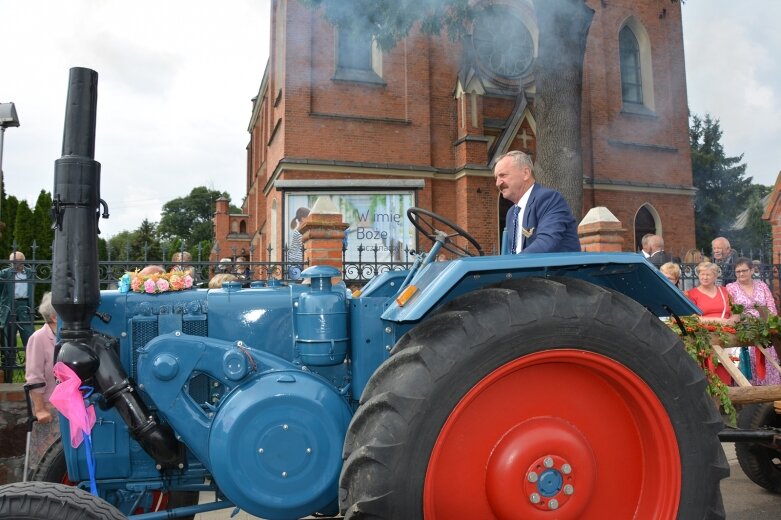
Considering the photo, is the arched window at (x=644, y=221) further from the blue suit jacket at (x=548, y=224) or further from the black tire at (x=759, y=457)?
the blue suit jacket at (x=548, y=224)

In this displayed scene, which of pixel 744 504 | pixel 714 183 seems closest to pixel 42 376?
pixel 744 504

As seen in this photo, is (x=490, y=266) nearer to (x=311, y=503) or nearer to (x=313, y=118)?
(x=311, y=503)

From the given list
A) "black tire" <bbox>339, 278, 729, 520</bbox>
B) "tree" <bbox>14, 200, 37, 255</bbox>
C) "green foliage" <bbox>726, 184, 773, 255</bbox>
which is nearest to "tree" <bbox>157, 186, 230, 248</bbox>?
"tree" <bbox>14, 200, 37, 255</bbox>

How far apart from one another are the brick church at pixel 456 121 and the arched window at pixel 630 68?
0.03 m

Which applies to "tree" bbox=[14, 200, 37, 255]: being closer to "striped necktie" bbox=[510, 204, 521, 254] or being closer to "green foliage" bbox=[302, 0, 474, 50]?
"green foliage" bbox=[302, 0, 474, 50]

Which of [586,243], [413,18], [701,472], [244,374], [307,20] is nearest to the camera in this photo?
[701,472]

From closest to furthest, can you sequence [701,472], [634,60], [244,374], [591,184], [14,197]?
[701,472]
[244,374]
[591,184]
[634,60]
[14,197]

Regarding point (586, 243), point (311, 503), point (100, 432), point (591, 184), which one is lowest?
point (311, 503)

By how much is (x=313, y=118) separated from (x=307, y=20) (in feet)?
7.26

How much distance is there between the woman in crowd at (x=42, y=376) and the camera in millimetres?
3861

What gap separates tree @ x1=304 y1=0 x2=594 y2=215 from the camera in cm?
899

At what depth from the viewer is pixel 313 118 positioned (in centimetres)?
1354

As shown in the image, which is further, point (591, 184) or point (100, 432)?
point (591, 184)

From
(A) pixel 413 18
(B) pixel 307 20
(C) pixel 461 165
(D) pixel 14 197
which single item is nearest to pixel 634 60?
(C) pixel 461 165
